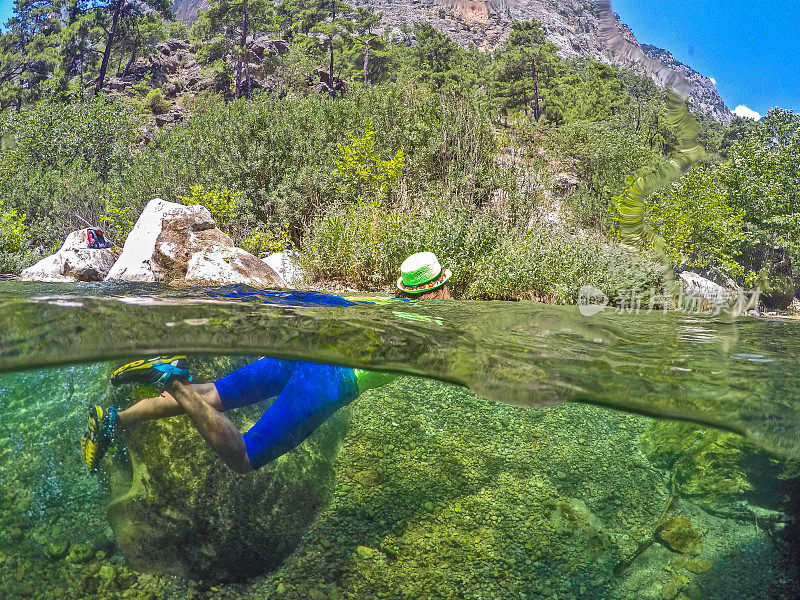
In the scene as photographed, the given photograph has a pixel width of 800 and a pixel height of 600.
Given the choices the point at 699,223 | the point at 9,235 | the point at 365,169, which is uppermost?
the point at 699,223

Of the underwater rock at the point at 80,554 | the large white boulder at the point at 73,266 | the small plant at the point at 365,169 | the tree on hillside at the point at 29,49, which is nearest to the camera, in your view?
the underwater rock at the point at 80,554

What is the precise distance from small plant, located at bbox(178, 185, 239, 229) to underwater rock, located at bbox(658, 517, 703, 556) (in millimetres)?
14359

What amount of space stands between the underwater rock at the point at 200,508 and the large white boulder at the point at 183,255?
19.9 ft

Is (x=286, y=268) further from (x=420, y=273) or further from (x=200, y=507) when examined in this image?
(x=200, y=507)

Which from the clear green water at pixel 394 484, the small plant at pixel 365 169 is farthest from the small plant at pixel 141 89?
the clear green water at pixel 394 484

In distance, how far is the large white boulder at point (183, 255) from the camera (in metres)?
10.6

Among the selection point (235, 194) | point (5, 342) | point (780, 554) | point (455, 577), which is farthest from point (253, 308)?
point (235, 194)

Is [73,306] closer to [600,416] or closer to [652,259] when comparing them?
Answer: [600,416]

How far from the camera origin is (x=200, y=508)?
4.23m

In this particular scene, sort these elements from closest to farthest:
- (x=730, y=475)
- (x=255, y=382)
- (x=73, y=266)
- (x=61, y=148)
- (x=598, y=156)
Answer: (x=730, y=475), (x=255, y=382), (x=73, y=266), (x=61, y=148), (x=598, y=156)

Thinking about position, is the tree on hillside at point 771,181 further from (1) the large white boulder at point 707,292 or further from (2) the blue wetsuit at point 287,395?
(2) the blue wetsuit at point 287,395

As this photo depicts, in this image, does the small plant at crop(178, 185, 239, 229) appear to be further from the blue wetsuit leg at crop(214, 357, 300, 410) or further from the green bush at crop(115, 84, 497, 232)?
the blue wetsuit leg at crop(214, 357, 300, 410)

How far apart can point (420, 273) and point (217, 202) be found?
11394mm

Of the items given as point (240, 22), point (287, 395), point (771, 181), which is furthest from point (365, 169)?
point (240, 22)
